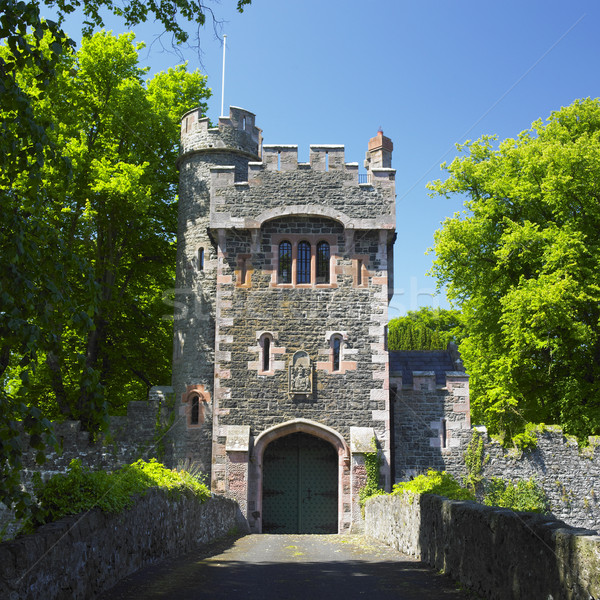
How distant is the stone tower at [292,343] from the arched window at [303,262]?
0.04 m

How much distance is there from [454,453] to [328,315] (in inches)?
189

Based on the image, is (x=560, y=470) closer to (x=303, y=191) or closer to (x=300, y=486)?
(x=300, y=486)

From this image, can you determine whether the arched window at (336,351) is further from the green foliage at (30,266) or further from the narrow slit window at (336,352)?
the green foliage at (30,266)

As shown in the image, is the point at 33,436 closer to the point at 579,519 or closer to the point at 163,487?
the point at 163,487

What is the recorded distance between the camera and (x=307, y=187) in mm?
19234

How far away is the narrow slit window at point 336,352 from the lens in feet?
60.5

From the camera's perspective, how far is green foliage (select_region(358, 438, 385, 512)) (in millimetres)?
17328

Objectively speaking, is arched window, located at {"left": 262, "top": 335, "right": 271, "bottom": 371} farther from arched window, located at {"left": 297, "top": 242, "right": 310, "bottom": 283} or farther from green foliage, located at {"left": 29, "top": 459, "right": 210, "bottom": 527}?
green foliage, located at {"left": 29, "top": 459, "right": 210, "bottom": 527}

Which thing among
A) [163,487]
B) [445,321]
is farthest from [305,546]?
[445,321]

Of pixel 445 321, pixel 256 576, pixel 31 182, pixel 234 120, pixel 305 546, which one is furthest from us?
pixel 445 321

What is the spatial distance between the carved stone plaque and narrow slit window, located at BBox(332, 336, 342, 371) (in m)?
0.65

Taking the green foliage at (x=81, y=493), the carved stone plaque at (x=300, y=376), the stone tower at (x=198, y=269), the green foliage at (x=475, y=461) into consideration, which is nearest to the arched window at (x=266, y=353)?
the carved stone plaque at (x=300, y=376)

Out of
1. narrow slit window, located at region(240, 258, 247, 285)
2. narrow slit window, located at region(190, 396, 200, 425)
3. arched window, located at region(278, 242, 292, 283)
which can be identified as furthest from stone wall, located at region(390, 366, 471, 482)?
narrow slit window, located at region(190, 396, 200, 425)

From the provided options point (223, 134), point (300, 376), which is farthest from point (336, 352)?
point (223, 134)
